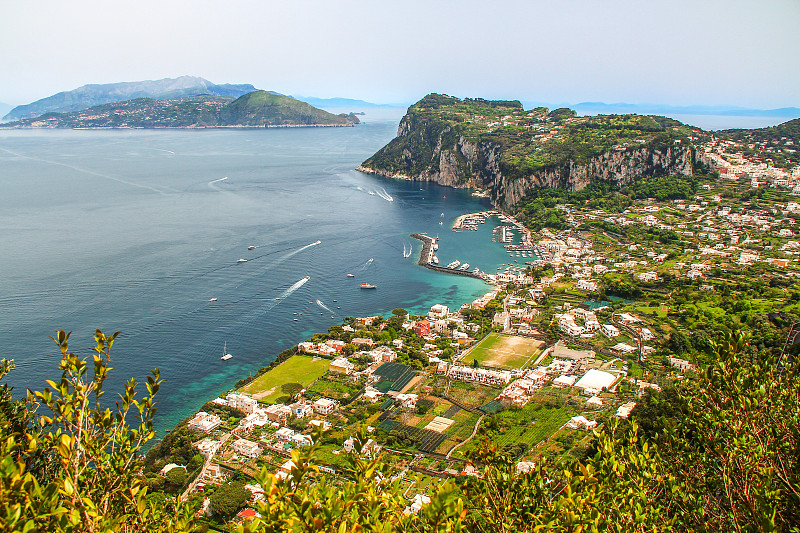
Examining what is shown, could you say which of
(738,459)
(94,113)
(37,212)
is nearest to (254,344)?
(738,459)

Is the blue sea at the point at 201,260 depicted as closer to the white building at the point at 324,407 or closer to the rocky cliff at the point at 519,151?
the rocky cliff at the point at 519,151

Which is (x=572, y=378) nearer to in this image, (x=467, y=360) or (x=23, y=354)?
(x=467, y=360)

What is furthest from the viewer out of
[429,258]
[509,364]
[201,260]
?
[429,258]

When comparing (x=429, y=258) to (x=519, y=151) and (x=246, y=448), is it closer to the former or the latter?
(x=246, y=448)

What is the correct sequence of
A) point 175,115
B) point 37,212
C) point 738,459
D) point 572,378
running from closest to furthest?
1. point 738,459
2. point 572,378
3. point 37,212
4. point 175,115

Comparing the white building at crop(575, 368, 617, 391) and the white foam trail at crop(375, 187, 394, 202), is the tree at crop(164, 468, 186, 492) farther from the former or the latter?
the white foam trail at crop(375, 187, 394, 202)

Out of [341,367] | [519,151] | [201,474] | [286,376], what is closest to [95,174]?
[519,151]
